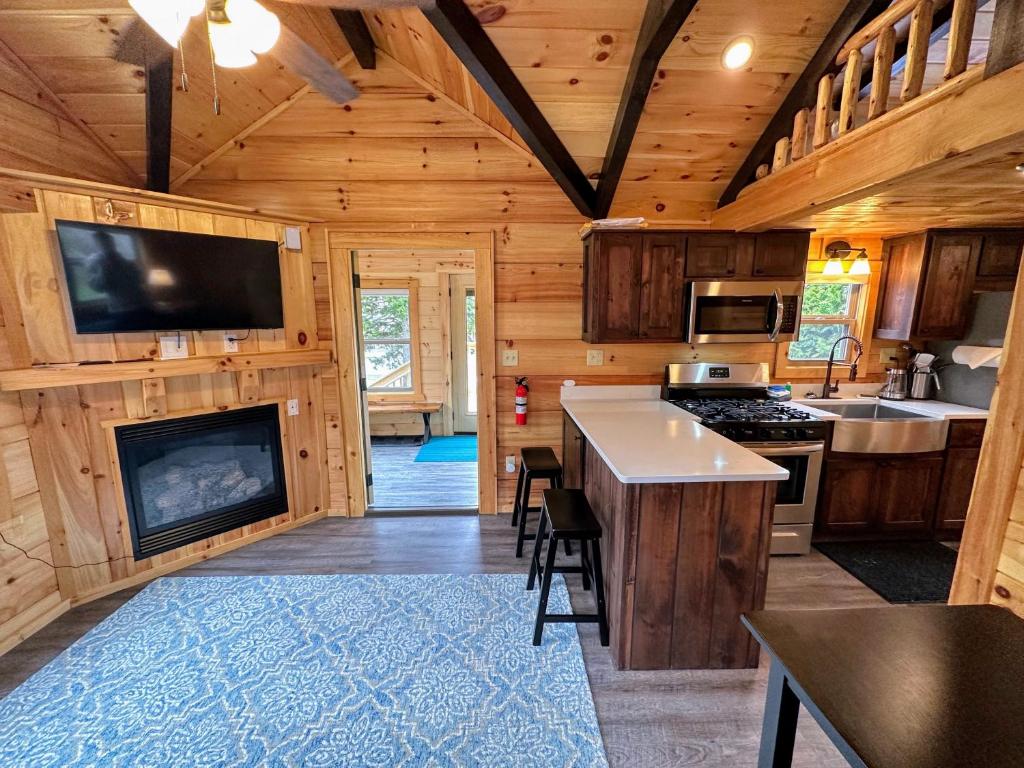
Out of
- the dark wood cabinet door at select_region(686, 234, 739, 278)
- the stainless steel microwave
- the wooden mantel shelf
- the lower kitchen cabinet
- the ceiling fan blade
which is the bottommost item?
the lower kitchen cabinet

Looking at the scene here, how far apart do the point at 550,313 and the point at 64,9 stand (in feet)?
9.81

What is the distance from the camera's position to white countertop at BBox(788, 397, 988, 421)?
9.50ft

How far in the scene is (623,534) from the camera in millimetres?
1896

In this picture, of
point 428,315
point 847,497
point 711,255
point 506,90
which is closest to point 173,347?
point 506,90

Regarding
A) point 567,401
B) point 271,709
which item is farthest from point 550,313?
point 271,709

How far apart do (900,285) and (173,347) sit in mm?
5104

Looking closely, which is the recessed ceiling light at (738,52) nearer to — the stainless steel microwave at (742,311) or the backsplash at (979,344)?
the stainless steel microwave at (742,311)

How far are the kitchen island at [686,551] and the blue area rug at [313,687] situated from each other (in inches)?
16.6

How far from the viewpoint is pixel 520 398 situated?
3393mm

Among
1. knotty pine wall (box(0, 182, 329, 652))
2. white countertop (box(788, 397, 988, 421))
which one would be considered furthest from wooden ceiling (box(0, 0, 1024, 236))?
white countertop (box(788, 397, 988, 421))

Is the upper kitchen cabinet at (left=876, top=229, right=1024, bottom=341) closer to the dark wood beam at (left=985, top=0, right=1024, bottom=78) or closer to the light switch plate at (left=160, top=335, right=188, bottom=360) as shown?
the dark wood beam at (left=985, top=0, right=1024, bottom=78)

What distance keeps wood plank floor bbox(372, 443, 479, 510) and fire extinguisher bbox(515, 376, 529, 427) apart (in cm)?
93

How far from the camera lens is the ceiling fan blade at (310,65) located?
1.60 m

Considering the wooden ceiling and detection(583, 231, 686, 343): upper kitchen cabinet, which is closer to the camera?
the wooden ceiling
